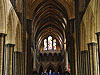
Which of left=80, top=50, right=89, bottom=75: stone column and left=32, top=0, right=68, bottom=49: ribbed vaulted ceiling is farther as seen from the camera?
left=32, top=0, right=68, bottom=49: ribbed vaulted ceiling

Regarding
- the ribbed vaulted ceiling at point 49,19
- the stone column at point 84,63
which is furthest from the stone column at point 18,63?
the ribbed vaulted ceiling at point 49,19

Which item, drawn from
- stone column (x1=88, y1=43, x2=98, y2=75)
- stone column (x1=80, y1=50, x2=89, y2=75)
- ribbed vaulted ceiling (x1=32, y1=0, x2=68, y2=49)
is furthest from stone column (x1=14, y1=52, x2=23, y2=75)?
ribbed vaulted ceiling (x1=32, y1=0, x2=68, y2=49)

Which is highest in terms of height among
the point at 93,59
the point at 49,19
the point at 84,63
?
the point at 49,19

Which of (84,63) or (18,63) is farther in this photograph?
(84,63)

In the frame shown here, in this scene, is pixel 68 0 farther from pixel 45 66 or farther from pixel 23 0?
pixel 45 66

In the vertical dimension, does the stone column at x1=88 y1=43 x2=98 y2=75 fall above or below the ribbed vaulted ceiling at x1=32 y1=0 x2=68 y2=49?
below

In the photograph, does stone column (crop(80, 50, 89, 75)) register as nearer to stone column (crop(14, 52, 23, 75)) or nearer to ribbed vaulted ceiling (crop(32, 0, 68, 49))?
stone column (crop(14, 52, 23, 75))

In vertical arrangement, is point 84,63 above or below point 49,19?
below

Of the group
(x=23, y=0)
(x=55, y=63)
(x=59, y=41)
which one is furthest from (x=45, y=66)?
(x=23, y=0)

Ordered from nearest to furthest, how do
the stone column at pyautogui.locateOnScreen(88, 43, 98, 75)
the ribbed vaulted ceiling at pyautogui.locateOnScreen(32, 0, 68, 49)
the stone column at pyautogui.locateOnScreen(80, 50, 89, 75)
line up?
the stone column at pyautogui.locateOnScreen(88, 43, 98, 75), the stone column at pyautogui.locateOnScreen(80, 50, 89, 75), the ribbed vaulted ceiling at pyautogui.locateOnScreen(32, 0, 68, 49)

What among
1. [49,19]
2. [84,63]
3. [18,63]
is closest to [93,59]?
[84,63]

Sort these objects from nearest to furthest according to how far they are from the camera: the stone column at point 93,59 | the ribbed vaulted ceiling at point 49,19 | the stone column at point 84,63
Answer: the stone column at point 93,59, the stone column at point 84,63, the ribbed vaulted ceiling at point 49,19

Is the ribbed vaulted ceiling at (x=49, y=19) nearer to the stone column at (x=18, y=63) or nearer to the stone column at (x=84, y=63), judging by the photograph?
the stone column at (x=84, y=63)

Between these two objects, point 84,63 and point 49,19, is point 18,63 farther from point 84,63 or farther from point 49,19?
point 49,19
